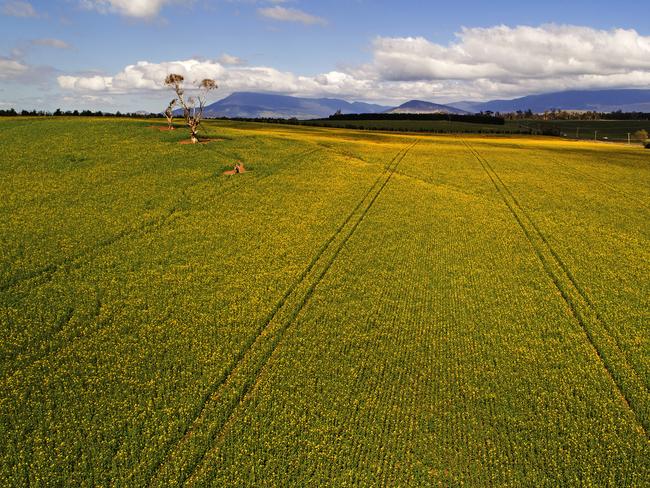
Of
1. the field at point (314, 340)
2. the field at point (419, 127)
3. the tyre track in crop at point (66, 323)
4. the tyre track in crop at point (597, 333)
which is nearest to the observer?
the field at point (314, 340)

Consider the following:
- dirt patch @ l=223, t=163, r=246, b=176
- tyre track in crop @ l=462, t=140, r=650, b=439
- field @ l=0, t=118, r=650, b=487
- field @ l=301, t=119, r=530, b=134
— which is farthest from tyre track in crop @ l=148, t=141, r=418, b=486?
field @ l=301, t=119, r=530, b=134

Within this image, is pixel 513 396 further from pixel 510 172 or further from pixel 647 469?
pixel 510 172

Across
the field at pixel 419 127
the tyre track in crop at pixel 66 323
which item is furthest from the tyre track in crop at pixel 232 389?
the field at pixel 419 127

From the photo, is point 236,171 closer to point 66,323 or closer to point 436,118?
point 66,323

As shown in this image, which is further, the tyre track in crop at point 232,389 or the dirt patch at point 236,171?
the dirt patch at point 236,171

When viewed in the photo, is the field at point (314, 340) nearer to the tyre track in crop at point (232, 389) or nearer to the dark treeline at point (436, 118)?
the tyre track in crop at point (232, 389)

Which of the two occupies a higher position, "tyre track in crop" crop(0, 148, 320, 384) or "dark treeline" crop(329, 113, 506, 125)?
"dark treeline" crop(329, 113, 506, 125)

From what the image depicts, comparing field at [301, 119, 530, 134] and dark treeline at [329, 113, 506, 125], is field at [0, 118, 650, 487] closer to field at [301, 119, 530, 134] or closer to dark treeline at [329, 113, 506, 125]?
field at [301, 119, 530, 134]
